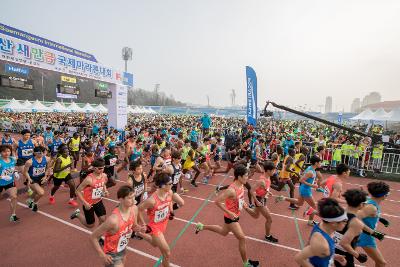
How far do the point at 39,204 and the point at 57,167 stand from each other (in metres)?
1.61

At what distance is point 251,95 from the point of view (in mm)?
14102

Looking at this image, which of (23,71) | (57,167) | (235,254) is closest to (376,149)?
(235,254)

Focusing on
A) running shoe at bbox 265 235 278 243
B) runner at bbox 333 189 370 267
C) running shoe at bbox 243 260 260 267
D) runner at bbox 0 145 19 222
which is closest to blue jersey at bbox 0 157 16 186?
runner at bbox 0 145 19 222

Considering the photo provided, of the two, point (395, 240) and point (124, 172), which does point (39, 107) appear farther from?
point (395, 240)

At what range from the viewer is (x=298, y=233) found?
20.2ft

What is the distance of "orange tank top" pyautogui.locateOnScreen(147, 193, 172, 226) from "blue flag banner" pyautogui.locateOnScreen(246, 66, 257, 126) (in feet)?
34.9

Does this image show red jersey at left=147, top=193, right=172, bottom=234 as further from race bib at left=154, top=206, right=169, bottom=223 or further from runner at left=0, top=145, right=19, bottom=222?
runner at left=0, top=145, right=19, bottom=222

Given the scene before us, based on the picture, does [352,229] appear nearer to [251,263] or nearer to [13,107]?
[251,263]

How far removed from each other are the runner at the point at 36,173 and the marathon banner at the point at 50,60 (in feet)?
23.8

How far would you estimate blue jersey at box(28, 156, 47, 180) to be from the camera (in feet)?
21.7

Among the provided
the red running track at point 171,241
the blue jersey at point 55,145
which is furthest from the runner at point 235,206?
the blue jersey at point 55,145

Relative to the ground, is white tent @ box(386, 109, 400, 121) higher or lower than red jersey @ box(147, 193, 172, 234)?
higher

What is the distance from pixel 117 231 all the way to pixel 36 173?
4871 mm

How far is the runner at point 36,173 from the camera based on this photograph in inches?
255
